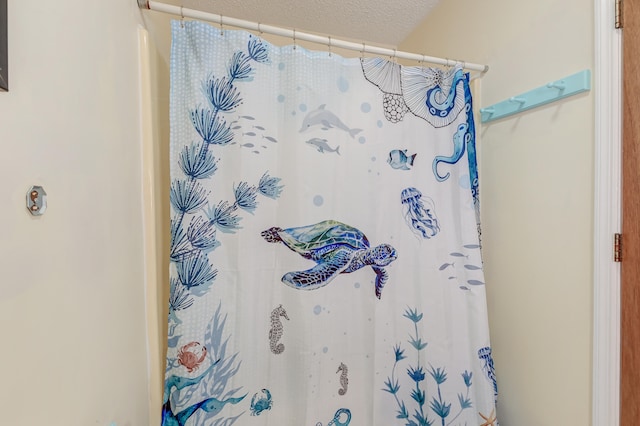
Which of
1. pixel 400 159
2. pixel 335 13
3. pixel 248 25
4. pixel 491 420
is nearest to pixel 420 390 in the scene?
pixel 491 420

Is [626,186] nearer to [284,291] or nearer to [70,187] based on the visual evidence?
[284,291]

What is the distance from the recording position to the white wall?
44cm

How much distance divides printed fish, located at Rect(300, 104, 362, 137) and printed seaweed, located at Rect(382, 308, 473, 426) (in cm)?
80

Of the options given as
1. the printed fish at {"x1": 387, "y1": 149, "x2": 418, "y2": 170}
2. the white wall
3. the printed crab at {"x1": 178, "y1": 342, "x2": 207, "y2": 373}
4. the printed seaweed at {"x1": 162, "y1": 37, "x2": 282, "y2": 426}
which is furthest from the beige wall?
the white wall

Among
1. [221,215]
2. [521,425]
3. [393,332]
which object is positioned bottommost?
[521,425]

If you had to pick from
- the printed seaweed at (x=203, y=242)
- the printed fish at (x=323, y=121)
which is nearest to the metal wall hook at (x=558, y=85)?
the printed fish at (x=323, y=121)

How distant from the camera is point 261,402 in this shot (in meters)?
1.06

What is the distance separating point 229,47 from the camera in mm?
1046

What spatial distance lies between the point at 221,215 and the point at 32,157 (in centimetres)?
58

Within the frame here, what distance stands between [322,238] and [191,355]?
0.61m

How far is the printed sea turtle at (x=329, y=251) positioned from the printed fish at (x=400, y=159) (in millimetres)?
316

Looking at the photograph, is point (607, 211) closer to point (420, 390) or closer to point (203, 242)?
point (420, 390)

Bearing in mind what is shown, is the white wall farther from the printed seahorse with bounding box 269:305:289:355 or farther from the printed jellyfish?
the printed jellyfish

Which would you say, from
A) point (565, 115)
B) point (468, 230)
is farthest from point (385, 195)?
point (565, 115)
